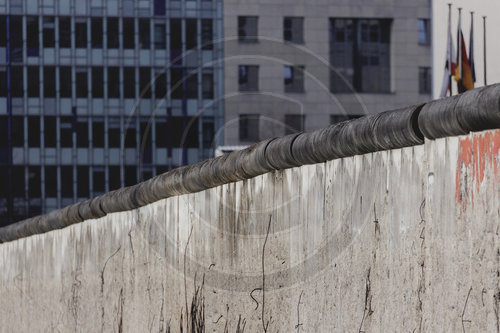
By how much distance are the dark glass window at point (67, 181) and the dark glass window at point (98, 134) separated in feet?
7.28

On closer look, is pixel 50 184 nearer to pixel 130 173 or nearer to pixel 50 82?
pixel 130 173

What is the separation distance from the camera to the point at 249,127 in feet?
270

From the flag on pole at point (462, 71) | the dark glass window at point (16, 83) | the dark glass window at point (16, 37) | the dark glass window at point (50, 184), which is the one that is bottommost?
the dark glass window at point (50, 184)

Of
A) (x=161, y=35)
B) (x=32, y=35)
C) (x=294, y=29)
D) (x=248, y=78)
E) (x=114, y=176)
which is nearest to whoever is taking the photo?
(x=114, y=176)

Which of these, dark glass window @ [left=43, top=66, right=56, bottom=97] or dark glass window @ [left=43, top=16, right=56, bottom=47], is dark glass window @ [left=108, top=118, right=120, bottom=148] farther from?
dark glass window @ [left=43, top=16, right=56, bottom=47]

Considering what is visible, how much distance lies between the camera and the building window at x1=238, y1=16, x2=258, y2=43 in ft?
272

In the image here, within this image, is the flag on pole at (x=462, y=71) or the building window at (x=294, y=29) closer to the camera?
the flag on pole at (x=462, y=71)

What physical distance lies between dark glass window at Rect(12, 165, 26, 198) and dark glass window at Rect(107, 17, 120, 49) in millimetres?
9491

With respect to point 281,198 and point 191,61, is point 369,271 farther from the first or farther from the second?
point 191,61

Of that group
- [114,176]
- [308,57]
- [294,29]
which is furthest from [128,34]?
[308,57]

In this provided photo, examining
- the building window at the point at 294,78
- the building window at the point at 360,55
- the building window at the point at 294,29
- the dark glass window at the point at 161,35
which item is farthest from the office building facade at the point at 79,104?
the building window at the point at 360,55

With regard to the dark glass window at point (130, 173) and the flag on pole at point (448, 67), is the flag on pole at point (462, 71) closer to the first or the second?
the flag on pole at point (448, 67)

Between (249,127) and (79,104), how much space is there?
10.9 m

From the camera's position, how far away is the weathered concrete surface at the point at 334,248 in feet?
10.3
